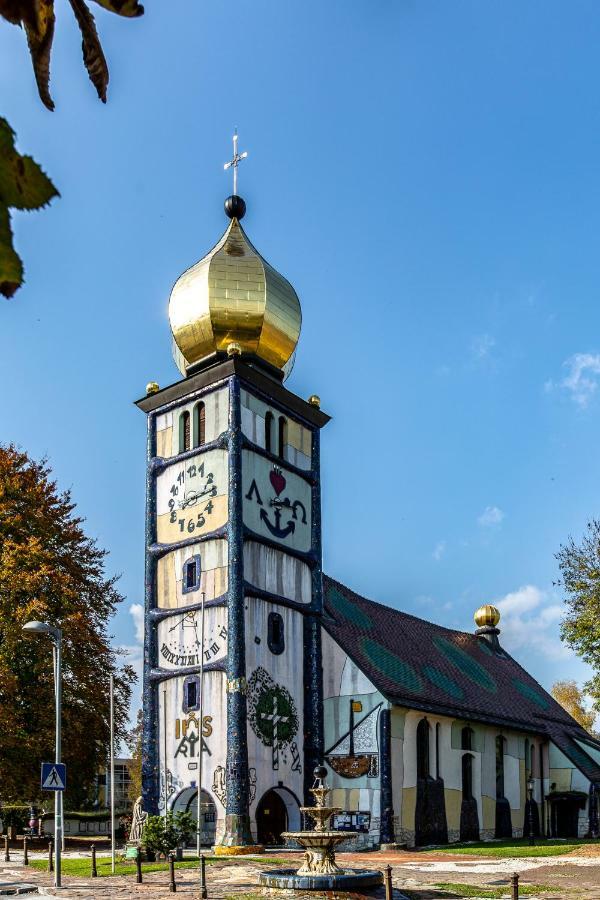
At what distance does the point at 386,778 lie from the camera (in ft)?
104

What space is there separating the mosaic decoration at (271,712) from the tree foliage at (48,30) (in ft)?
96.4

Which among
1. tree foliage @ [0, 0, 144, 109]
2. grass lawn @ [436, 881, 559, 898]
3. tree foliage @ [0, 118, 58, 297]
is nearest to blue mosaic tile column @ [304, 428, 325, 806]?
grass lawn @ [436, 881, 559, 898]

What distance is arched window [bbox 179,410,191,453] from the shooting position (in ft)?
115

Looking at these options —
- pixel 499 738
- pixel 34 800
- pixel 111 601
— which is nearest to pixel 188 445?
pixel 111 601

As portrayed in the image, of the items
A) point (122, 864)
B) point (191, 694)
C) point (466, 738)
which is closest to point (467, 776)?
point (466, 738)

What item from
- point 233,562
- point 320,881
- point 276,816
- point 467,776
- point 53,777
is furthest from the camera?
point 467,776

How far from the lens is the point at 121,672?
37344 mm

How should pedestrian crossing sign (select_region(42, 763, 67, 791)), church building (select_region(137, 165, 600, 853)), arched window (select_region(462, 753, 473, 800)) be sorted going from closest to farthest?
pedestrian crossing sign (select_region(42, 763, 67, 791)), church building (select_region(137, 165, 600, 853)), arched window (select_region(462, 753, 473, 800))

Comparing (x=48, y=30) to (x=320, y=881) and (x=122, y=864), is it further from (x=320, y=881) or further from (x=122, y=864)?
(x=122, y=864)

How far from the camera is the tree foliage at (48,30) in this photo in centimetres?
248

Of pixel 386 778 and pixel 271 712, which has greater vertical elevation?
pixel 271 712

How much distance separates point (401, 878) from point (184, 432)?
17.9 metres

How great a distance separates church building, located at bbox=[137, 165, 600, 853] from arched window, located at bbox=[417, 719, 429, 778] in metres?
0.08

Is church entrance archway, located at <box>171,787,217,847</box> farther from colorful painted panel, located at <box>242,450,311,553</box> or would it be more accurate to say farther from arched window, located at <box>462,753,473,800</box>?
arched window, located at <box>462,753,473,800</box>
